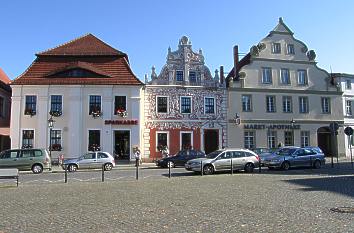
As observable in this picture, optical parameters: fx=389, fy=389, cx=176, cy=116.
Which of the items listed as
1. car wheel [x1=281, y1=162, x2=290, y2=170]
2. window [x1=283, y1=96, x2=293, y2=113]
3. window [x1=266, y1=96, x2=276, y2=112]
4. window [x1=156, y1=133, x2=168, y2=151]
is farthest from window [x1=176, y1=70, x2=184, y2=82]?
car wheel [x1=281, y1=162, x2=290, y2=170]

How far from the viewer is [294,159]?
88.5 ft

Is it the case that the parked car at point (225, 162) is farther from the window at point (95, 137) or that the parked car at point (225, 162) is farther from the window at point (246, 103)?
the window at point (246, 103)

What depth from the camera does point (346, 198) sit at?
12531mm

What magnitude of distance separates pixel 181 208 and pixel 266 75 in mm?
33474

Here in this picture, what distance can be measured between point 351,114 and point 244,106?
1361cm

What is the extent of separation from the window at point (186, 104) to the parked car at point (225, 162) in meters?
15.1

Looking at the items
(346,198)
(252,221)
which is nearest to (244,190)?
(346,198)

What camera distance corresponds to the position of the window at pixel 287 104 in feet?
139

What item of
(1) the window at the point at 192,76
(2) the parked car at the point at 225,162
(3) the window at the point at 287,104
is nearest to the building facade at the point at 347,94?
(3) the window at the point at 287,104

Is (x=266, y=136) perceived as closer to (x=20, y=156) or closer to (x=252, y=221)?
(x=20, y=156)

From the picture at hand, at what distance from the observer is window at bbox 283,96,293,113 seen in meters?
42.3

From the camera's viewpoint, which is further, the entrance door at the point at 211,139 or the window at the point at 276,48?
the window at the point at 276,48

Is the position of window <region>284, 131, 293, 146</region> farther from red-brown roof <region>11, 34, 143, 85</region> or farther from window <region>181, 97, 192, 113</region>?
red-brown roof <region>11, 34, 143, 85</region>

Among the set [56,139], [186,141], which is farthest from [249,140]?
[56,139]
